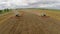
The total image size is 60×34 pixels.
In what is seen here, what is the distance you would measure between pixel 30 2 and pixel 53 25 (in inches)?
8.5

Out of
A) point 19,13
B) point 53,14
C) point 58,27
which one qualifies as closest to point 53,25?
point 58,27

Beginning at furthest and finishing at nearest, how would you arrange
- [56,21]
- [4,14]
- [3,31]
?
1. [4,14]
2. [56,21]
3. [3,31]

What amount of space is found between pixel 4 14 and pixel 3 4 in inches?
3.0

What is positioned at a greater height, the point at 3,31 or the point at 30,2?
the point at 30,2

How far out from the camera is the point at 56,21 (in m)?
0.77

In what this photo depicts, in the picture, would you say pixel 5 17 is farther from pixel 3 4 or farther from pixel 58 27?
pixel 58 27

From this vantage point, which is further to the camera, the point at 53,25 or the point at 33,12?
the point at 33,12

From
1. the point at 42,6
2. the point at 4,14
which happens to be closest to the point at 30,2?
the point at 42,6

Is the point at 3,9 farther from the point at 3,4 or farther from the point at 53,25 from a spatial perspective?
the point at 53,25

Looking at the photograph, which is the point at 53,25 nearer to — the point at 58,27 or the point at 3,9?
the point at 58,27

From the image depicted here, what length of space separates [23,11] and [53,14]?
0.66ft

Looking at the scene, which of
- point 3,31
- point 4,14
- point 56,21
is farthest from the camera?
point 4,14

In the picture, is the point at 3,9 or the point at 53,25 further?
the point at 3,9

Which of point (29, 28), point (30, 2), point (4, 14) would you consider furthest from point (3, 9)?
point (29, 28)
